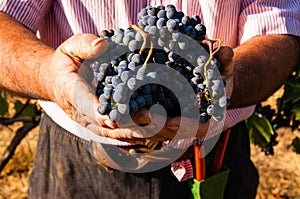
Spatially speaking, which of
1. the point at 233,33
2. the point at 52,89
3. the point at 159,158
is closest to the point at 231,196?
the point at 159,158

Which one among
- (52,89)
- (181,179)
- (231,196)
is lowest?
(231,196)

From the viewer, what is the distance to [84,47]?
1.13 metres

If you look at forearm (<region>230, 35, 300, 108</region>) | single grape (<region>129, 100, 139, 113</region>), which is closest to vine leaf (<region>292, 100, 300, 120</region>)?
forearm (<region>230, 35, 300, 108</region>)

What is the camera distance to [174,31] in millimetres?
1103

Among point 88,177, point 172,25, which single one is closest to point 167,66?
point 172,25

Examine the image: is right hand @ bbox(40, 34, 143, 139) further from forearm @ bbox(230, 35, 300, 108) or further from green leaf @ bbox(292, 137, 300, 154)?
green leaf @ bbox(292, 137, 300, 154)

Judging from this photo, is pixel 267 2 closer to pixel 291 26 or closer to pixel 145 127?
pixel 291 26

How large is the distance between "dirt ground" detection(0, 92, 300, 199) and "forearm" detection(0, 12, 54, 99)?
1.83m

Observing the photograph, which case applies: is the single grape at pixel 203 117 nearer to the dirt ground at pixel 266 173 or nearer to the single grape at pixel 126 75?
the single grape at pixel 126 75

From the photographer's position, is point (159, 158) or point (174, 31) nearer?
point (174, 31)

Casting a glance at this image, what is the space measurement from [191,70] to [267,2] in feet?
1.77

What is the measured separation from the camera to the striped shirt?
4.76 feet

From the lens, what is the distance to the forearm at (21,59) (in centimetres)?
135

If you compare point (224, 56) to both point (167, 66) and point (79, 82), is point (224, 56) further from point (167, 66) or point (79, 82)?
point (79, 82)
